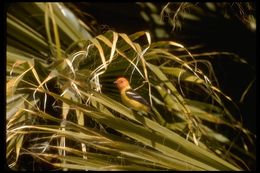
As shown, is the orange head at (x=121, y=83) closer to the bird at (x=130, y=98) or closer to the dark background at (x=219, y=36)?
the bird at (x=130, y=98)

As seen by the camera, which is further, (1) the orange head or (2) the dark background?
(2) the dark background

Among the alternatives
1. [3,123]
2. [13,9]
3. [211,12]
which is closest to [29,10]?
[13,9]

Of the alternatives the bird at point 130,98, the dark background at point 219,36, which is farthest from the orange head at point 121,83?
the dark background at point 219,36

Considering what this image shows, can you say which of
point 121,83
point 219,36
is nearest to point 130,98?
point 121,83

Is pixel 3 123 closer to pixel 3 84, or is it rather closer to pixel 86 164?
pixel 3 84

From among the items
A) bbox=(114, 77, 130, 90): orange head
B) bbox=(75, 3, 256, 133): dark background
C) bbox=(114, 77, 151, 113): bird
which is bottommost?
bbox=(114, 77, 151, 113): bird

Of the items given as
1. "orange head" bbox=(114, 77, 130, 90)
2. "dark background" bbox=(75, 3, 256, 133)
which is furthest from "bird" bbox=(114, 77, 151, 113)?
"dark background" bbox=(75, 3, 256, 133)

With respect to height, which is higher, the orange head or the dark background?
the dark background

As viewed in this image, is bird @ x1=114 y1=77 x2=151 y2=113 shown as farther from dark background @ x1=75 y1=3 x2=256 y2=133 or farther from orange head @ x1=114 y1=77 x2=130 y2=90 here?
dark background @ x1=75 y1=3 x2=256 y2=133
